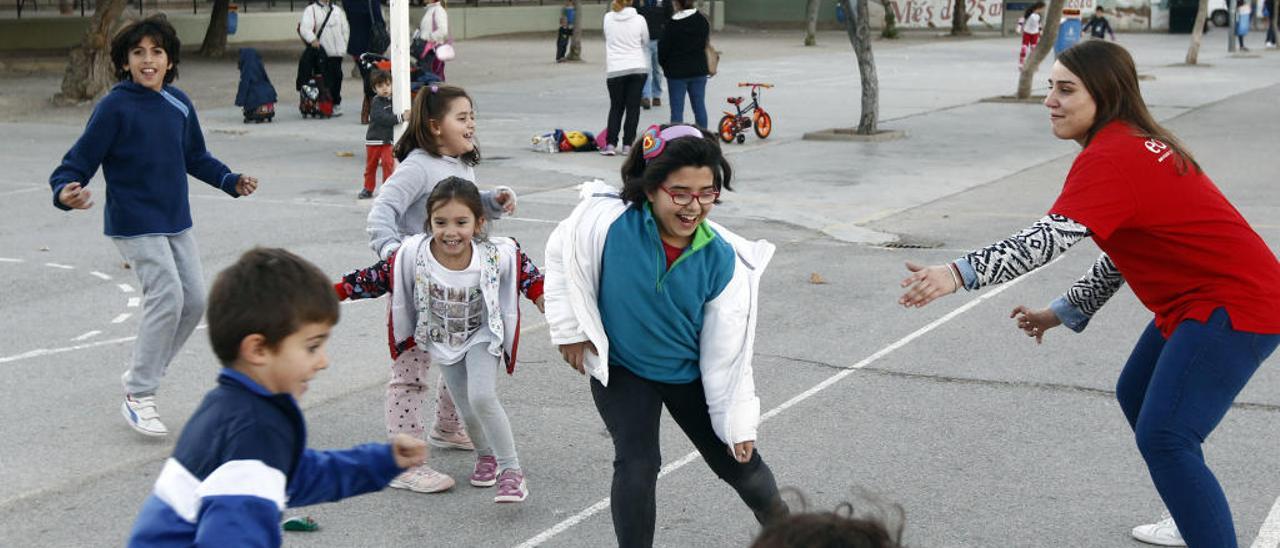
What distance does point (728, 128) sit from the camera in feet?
59.1

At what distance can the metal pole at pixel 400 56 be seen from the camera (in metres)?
13.3

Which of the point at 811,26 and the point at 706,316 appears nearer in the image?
the point at 706,316

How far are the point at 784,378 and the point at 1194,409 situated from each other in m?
3.44

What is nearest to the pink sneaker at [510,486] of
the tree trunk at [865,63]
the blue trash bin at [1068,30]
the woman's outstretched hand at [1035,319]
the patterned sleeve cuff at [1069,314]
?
the woman's outstretched hand at [1035,319]

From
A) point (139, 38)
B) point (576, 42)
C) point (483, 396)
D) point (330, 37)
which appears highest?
point (139, 38)

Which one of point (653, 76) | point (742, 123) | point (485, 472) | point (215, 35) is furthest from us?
point (215, 35)

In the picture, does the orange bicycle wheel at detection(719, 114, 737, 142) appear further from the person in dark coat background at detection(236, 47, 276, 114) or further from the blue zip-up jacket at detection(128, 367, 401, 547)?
the blue zip-up jacket at detection(128, 367, 401, 547)

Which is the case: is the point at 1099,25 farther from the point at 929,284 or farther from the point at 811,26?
the point at 929,284

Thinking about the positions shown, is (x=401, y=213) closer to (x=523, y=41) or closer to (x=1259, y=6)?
(x=523, y=41)

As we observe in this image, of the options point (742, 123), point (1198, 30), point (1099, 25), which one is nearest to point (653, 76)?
point (742, 123)

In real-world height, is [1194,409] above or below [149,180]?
below

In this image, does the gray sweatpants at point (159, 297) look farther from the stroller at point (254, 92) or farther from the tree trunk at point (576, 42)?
the tree trunk at point (576, 42)

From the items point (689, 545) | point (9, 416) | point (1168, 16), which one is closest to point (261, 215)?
point (9, 416)

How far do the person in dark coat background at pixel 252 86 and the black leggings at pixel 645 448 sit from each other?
16.6 meters
